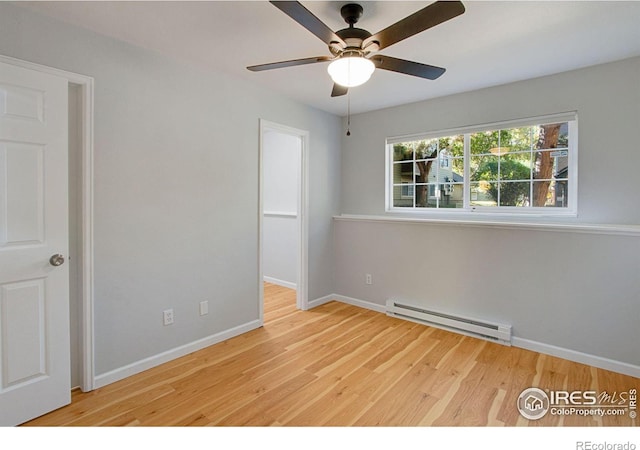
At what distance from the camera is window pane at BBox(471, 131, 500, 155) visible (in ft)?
10.6

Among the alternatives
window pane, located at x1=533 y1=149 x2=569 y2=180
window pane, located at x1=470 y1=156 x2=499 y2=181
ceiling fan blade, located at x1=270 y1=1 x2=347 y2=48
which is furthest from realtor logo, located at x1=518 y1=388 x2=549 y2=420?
ceiling fan blade, located at x1=270 y1=1 x2=347 y2=48

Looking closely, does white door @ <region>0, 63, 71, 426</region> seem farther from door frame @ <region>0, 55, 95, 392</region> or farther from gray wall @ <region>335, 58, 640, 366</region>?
gray wall @ <region>335, 58, 640, 366</region>

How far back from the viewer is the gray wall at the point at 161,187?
7.18ft

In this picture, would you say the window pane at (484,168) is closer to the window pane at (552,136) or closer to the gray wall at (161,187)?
the window pane at (552,136)

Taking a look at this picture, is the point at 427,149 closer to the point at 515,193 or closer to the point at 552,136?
the point at 515,193

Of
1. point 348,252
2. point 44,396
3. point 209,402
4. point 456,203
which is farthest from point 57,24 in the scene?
point 456,203

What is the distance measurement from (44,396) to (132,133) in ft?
5.72

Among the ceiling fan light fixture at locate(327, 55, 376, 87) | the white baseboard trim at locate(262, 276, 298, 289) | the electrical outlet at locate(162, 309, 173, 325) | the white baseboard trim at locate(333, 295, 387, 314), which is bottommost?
the white baseboard trim at locate(333, 295, 387, 314)

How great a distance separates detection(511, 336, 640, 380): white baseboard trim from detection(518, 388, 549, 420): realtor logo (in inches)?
26.2

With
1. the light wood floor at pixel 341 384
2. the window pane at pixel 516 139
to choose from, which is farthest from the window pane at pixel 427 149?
the light wood floor at pixel 341 384

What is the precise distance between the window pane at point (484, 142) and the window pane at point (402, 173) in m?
0.72

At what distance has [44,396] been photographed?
1.94 m

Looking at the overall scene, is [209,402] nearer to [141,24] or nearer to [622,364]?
[141,24]

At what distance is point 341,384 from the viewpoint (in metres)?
2.31
